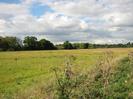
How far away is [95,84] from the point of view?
12.9 m

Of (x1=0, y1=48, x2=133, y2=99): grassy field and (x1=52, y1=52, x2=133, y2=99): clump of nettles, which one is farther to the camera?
(x1=0, y1=48, x2=133, y2=99): grassy field

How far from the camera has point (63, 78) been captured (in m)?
10.6

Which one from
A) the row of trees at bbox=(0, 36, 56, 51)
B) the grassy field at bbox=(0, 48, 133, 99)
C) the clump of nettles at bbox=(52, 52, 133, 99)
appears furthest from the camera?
the row of trees at bbox=(0, 36, 56, 51)

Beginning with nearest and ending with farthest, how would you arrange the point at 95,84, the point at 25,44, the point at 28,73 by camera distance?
the point at 95,84 → the point at 28,73 → the point at 25,44

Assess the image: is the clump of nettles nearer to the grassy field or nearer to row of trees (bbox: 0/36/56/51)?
the grassy field

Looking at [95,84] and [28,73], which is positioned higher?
[95,84]

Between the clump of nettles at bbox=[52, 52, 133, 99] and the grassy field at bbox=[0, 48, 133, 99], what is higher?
the clump of nettles at bbox=[52, 52, 133, 99]

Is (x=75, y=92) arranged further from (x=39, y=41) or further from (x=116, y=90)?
(x=39, y=41)

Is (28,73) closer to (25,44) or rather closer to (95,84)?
(95,84)

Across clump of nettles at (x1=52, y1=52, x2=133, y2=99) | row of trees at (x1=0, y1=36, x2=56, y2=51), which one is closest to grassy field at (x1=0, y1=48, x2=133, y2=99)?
clump of nettles at (x1=52, y1=52, x2=133, y2=99)

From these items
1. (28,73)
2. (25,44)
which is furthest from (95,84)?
(25,44)

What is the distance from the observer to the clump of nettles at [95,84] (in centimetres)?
1011

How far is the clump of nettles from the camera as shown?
10.1m

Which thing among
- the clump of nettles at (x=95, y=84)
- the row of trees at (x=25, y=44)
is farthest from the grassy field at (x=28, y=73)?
the row of trees at (x=25, y=44)
